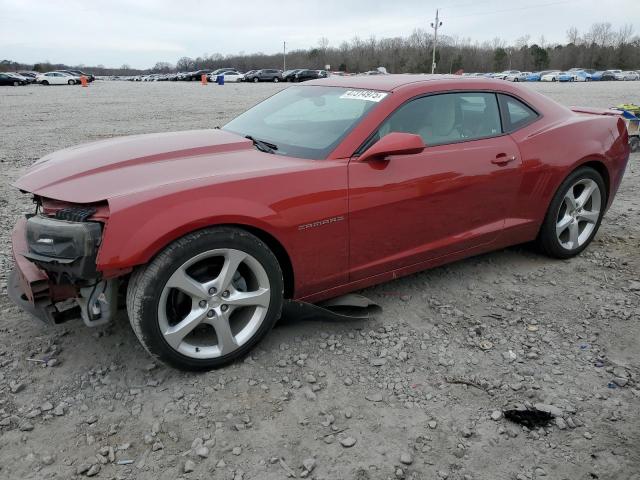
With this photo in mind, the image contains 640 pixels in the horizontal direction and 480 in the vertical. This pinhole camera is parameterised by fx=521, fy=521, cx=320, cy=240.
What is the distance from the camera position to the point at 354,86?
3.69 metres

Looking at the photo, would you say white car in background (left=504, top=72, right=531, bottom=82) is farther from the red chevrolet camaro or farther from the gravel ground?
the gravel ground

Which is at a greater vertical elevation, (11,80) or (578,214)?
(11,80)

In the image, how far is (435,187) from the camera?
334 centimetres

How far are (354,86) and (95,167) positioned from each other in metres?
1.83

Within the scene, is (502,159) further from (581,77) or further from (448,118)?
(581,77)

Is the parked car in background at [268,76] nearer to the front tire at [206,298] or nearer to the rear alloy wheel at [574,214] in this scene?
the rear alloy wheel at [574,214]

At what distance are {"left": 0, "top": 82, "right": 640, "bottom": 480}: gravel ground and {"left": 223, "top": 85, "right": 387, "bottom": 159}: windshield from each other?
3.70 ft

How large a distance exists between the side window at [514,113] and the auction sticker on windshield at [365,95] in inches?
42.6

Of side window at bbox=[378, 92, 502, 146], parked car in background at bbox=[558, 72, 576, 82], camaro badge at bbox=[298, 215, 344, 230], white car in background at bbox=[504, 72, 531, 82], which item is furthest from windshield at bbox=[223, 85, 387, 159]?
white car in background at bbox=[504, 72, 531, 82]

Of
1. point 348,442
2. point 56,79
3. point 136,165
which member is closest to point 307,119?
point 136,165

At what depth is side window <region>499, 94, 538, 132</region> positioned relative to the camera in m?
3.88

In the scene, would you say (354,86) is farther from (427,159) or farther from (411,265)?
(411,265)

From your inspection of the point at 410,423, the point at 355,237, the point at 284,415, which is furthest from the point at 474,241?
the point at 284,415

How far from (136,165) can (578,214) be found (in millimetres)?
3540
